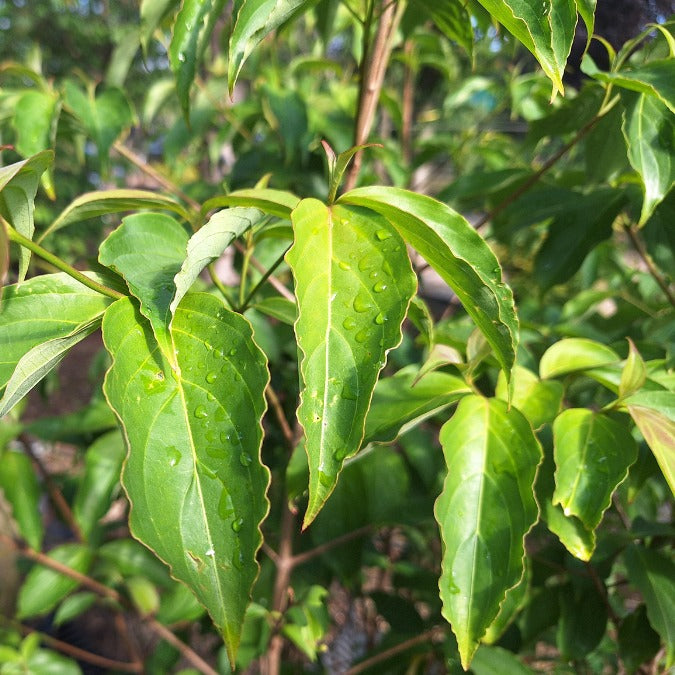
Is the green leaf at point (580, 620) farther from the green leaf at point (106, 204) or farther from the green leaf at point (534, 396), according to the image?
the green leaf at point (106, 204)

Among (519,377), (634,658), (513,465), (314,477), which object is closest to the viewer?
(314,477)

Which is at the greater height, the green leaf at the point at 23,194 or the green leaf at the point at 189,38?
the green leaf at the point at 189,38

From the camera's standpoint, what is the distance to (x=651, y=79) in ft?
1.94

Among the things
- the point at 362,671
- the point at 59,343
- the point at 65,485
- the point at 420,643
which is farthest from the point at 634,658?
the point at 65,485

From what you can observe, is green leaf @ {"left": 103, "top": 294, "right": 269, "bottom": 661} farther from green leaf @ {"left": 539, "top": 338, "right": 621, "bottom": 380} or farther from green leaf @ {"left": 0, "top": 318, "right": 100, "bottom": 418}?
green leaf @ {"left": 539, "top": 338, "right": 621, "bottom": 380}

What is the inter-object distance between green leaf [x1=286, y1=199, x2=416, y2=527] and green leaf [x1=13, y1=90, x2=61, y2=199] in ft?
1.80

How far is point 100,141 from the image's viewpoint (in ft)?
3.20

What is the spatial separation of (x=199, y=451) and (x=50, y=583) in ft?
2.72

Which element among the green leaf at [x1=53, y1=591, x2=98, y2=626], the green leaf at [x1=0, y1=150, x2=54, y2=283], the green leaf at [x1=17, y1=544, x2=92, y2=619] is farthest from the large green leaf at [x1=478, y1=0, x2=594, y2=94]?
the green leaf at [x1=53, y1=591, x2=98, y2=626]

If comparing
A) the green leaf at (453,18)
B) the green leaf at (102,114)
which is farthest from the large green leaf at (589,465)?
the green leaf at (102,114)

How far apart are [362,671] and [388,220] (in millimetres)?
885

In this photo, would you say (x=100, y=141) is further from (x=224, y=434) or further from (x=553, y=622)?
(x=553, y=622)

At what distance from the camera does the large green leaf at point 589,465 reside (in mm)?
552

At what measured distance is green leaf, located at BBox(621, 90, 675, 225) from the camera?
625 millimetres
